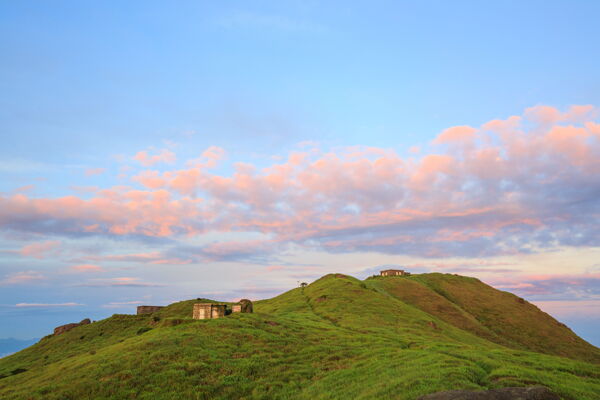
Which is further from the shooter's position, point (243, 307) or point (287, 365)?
point (243, 307)

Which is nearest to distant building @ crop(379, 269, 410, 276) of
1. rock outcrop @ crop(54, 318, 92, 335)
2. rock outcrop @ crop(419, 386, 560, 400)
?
rock outcrop @ crop(54, 318, 92, 335)

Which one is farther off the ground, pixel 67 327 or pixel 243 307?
pixel 243 307

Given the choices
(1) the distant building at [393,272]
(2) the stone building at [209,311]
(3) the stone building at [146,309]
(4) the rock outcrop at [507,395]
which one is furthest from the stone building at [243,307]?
(1) the distant building at [393,272]

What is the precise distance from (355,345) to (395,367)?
1548 centimetres

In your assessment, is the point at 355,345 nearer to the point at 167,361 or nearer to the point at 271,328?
the point at 271,328

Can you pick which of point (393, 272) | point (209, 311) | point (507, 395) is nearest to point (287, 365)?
point (507, 395)

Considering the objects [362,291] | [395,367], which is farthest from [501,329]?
[395,367]

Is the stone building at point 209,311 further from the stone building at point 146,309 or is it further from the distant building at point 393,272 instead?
the distant building at point 393,272

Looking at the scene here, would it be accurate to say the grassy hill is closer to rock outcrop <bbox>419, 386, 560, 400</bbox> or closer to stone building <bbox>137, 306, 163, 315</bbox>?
rock outcrop <bbox>419, 386, 560, 400</bbox>

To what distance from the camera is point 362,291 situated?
10044 centimetres

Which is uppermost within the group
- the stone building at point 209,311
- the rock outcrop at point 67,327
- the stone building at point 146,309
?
the stone building at point 209,311

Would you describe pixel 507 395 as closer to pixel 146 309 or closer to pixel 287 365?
pixel 287 365

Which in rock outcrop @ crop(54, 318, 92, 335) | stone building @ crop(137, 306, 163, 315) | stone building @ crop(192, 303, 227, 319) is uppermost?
stone building @ crop(192, 303, 227, 319)

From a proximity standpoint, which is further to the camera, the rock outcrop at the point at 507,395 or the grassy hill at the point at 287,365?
the grassy hill at the point at 287,365
